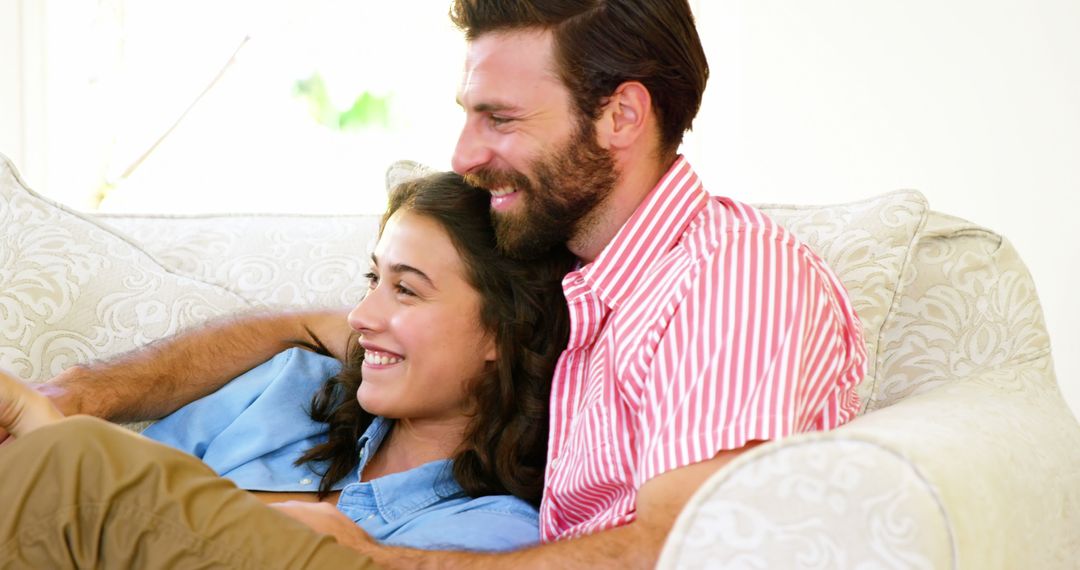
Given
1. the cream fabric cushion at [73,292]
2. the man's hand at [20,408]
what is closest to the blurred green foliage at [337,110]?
the cream fabric cushion at [73,292]

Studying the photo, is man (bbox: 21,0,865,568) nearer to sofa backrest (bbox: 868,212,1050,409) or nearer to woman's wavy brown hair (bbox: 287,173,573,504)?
woman's wavy brown hair (bbox: 287,173,573,504)

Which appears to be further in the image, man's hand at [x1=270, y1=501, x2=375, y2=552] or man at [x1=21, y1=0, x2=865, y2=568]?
man's hand at [x1=270, y1=501, x2=375, y2=552]

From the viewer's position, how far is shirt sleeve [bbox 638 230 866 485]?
1269mm

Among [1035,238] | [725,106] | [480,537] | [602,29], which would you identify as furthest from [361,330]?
[725,106]

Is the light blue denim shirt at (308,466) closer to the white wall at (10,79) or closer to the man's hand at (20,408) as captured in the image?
the man's hand at (20,408)

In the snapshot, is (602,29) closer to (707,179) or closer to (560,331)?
(560,331)

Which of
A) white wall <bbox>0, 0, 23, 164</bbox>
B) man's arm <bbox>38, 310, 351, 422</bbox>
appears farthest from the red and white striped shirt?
white wall <bbox>0, 0, 23, 164</bbox>

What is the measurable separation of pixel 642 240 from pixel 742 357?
314mm

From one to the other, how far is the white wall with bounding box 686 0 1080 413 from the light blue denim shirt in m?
1.67

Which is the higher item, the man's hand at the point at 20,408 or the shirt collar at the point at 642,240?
the shirt collar at the point at 642,240

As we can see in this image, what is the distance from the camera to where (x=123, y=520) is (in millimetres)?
1203

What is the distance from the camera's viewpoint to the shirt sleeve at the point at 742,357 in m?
1.27

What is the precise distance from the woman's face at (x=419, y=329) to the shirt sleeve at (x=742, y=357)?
0.49 metres

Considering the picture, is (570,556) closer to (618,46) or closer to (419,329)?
(419,329)
